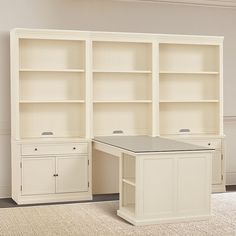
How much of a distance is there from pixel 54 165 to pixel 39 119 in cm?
65

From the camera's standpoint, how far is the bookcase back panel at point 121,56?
7508 mm

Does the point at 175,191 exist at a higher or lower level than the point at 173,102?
lower

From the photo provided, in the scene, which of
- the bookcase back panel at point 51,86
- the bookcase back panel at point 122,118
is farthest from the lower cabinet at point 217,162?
the bookcase back panel at point 51,86

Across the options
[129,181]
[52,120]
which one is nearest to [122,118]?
[52,120]

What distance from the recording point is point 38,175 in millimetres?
6965

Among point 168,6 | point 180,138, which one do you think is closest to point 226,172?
point 180,138

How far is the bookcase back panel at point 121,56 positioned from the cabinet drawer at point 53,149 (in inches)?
42.5

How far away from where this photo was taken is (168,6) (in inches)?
315

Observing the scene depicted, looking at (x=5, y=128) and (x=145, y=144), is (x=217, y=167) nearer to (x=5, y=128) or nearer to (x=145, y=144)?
(x=145, y=144)

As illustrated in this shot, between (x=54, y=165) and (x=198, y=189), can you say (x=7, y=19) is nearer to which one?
(x=54, y=165)

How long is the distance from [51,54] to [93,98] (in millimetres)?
776

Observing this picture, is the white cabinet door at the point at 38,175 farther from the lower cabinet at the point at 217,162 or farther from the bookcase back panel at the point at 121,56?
the lower cabinet at the point at 217,162

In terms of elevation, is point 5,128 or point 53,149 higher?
point 5,128

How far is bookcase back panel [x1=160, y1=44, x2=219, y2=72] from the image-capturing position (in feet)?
25.6
